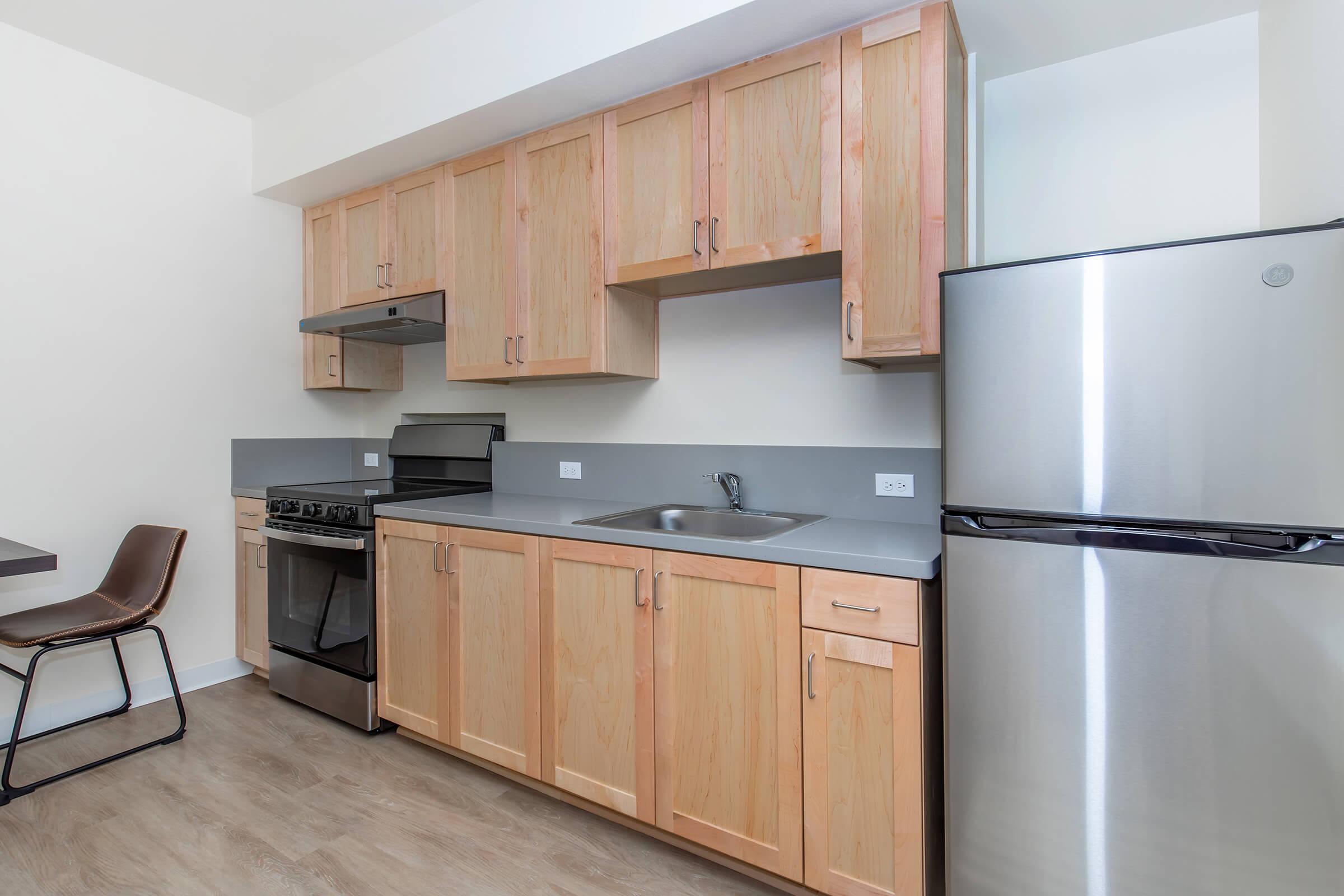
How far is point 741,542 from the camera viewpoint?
1738 mm

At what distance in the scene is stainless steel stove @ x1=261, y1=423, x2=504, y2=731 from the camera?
2600 millimetres

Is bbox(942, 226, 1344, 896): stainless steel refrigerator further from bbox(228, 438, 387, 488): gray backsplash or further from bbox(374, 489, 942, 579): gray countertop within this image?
bbox(228, 438, 387, 488): gray backsplash

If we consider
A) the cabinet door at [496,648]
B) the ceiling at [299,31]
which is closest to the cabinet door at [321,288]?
the ceiling at [299,31]

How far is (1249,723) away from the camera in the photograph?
3.86 ft

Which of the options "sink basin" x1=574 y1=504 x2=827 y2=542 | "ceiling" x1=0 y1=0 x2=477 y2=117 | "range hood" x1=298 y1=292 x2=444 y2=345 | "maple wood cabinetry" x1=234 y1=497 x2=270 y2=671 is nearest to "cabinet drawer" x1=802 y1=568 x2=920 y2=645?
"sink basin" x1=574 y1=504 x2=827 y2=542

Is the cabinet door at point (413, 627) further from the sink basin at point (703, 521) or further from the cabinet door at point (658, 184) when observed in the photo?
the cabinet door at point (658, 184)

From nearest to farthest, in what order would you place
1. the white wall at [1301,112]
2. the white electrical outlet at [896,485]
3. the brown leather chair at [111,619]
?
the white wall at [1301,112]
the white electrical outlet at [896,485]
the brown leather chair at [111,619]

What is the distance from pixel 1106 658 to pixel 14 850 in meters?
2.94

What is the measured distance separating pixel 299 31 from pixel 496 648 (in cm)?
241

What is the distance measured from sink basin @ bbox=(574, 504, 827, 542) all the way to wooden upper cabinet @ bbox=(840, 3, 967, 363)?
24.6 inches

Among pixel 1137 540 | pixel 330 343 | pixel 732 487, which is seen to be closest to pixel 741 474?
pixel 732 487

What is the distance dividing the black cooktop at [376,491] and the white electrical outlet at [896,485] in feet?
5.95

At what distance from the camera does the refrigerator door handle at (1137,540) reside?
3.80 feet

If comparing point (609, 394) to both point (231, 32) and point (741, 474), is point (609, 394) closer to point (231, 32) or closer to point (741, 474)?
point (741, 474)
